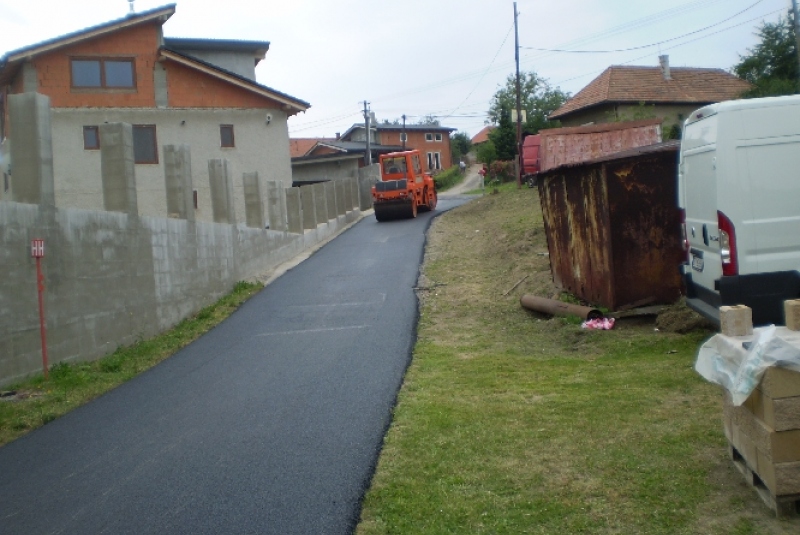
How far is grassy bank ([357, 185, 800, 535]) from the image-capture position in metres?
4.90

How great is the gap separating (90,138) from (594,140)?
20.0 meters

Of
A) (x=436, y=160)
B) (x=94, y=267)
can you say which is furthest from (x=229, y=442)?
(x=436, y=160)

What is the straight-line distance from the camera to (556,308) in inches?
478

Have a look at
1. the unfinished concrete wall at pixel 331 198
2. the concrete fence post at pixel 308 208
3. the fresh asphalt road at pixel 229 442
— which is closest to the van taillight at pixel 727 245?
the fresh asphalt road at pixel 229 442

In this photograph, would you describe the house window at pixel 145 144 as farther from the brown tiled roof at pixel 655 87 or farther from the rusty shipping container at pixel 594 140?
the brown tiled roof at pixel 655 87

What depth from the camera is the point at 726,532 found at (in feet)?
14.8

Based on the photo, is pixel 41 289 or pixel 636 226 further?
pixel 636 226

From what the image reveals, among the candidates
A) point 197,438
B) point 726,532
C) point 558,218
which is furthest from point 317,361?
point 726,532

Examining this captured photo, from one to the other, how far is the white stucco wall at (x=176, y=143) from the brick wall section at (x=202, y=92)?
0.97 ft

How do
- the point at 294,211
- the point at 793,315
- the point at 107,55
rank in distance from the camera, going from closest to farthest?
the point at 793,315, the point at 294,211, the point at 107,55

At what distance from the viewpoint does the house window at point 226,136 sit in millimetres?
35375

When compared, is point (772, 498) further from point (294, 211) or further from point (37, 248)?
point (294, 211)

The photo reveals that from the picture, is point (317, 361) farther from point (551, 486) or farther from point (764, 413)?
point (764, 413)

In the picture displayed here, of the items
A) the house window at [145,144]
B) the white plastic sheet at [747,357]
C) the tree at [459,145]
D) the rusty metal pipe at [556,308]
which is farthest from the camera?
the tree at [459,145]
